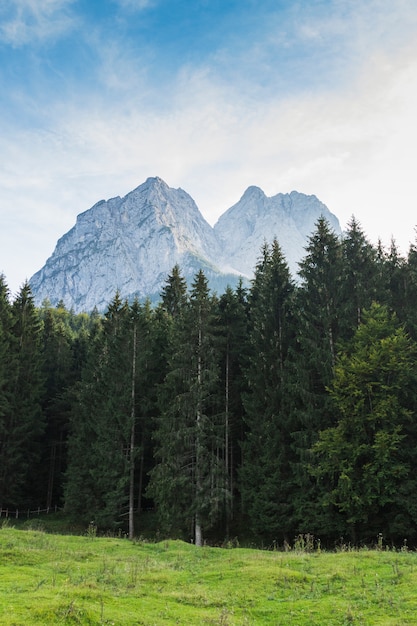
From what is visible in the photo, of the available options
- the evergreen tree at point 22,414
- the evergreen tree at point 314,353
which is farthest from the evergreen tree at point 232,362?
the evergreen tree at point 22,414

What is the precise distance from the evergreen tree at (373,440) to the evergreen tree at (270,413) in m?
3.15

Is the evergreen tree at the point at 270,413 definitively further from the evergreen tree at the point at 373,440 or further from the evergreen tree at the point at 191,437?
the evergreen tree at the point at 373,440

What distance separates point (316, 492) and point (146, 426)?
55.4 ft

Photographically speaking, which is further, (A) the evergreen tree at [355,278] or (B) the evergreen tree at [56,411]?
(B) the evergreen tree at [56,411]

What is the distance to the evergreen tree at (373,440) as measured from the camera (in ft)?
69.6

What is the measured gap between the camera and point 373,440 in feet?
74.5

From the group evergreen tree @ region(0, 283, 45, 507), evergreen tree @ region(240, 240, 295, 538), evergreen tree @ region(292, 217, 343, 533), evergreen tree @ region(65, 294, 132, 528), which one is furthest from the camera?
evergreen tree @ region(0, 283, 45, 507)

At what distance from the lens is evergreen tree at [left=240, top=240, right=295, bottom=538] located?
25.9m

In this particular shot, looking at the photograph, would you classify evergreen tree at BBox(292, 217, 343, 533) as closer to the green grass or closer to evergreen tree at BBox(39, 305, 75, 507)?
the green grass

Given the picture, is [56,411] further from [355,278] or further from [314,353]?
[355,278]

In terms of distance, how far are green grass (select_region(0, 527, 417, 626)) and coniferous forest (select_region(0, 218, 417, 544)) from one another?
28.9 ft

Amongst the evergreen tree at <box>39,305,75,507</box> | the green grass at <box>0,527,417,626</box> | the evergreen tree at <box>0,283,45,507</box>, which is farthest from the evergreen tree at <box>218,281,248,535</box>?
the evergreen tree at <box>39,305,75,507</box>

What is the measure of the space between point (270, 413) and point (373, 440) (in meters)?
7.02

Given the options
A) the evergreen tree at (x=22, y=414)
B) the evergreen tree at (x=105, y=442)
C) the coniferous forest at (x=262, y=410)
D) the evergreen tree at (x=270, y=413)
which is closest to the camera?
the coniferous forest at (x=262, y=410)
